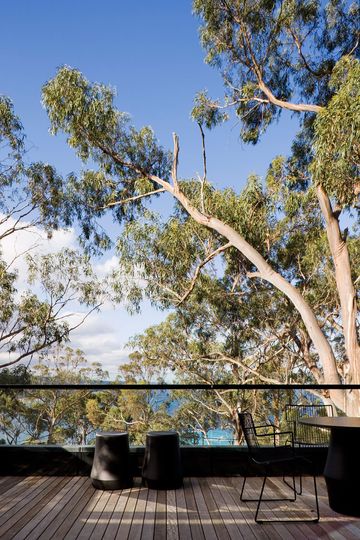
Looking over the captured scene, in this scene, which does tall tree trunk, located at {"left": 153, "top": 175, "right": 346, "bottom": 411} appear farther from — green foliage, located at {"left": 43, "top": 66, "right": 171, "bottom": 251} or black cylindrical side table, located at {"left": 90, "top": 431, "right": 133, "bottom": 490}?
black cylindrical side table, located at {"left": 90, "top": 431, "right": 133, "bottom": 490}

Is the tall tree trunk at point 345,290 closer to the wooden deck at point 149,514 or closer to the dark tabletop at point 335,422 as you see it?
the wooden deck at point 149,514

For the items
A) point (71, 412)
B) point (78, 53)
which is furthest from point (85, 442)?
point (78, 53)

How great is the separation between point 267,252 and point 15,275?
5813mm

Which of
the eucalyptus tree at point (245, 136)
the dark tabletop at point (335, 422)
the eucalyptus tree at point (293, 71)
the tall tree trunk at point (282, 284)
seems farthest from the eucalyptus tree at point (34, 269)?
the dark tabletop at point (335, 422)

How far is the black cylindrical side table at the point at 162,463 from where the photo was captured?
4.03 m

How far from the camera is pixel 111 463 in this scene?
4.11 meters

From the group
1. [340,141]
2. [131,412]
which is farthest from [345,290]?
[131,412]

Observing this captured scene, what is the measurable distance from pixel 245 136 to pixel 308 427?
8.08 metres

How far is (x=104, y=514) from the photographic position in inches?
134

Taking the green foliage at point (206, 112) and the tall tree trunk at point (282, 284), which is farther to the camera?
the green foliage at point (206, 112)

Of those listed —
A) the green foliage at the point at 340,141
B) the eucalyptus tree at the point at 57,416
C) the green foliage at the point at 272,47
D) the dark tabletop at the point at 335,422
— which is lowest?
the dark tabletop at the point at 335,422

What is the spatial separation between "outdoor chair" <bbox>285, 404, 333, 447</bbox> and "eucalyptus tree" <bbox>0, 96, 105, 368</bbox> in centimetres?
845

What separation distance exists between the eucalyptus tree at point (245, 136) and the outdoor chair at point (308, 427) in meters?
5.02

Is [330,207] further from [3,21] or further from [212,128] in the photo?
[3,21]
